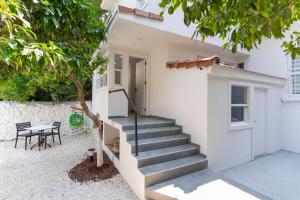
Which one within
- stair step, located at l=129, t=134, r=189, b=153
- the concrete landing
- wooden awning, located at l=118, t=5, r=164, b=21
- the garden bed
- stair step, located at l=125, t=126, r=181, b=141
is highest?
wooden awning, located at l=118, t=5, r=164, b=21

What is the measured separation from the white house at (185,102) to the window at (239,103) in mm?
32

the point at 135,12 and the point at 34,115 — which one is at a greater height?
the point at 135,12

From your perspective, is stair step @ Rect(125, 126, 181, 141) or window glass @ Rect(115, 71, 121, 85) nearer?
stair step @ Rect(125, 126, 181, 141)

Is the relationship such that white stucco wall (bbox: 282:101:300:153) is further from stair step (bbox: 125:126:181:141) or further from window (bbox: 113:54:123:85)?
window (bbox: 113:54:123:85)

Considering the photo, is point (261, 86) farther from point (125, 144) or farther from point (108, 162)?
point (108, 162)

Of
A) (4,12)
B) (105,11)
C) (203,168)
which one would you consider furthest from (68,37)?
(105,11)

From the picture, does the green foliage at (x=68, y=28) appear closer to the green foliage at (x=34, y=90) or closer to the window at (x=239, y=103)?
the window at (x=239, y=103)

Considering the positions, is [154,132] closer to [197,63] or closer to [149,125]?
[149,125]

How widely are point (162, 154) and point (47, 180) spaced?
3.24 meters

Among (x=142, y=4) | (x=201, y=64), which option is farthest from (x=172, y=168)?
(x=142, y=4)

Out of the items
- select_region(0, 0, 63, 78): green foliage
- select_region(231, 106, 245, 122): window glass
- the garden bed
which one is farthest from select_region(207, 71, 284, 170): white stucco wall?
select_region(0, 0, 63, 78): green foliage

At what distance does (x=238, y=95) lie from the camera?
5.80 m

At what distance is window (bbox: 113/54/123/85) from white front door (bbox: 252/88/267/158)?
16.9ft

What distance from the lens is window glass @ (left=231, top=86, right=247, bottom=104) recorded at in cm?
555
